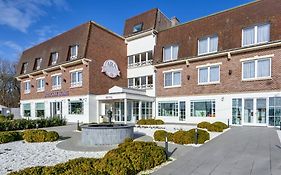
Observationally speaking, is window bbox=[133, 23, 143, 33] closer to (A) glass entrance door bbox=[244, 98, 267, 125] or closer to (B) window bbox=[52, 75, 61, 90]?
(B) window bbox=[52, 75, 61, 90]

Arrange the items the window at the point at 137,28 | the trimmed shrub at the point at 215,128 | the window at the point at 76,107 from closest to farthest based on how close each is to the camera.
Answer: the trimmed shrub at the point at 215,128 → the window at the point at 76,107 → the window at the point at 137,28

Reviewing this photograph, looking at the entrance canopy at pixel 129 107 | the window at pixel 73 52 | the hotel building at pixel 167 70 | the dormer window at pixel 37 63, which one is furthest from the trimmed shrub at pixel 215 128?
the dormer window at pixel 37 63

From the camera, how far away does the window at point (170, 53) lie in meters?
24.0

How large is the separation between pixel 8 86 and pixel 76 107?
1424 inches

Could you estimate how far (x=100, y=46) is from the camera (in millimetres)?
26078

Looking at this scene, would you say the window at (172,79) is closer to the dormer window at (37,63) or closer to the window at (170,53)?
the window at (170,53)

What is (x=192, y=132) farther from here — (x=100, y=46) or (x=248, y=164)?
(x=100, y=46)

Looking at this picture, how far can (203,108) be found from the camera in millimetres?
21156

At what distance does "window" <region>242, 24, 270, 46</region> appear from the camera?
18.0 m

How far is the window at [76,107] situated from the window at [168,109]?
9504mm

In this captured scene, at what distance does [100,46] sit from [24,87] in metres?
18.3

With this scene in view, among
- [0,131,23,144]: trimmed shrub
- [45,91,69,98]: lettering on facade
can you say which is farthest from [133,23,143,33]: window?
[0,131,23,144]: trimmed shrub

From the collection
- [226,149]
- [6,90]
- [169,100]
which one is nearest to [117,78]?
[169,100]

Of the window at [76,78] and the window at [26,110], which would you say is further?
the window at [26,110]
